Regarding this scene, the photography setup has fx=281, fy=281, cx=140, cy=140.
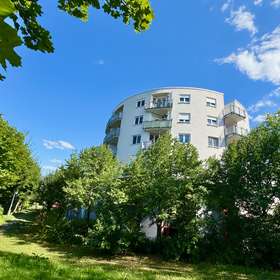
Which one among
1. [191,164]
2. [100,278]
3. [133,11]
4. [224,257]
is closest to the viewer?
[133,11]

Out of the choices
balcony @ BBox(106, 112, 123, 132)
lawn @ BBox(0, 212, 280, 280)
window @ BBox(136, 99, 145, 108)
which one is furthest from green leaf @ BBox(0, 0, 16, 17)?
balcony @ BBox(106, 112, 123, 132)

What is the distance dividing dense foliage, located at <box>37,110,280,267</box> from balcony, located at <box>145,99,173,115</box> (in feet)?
46.3

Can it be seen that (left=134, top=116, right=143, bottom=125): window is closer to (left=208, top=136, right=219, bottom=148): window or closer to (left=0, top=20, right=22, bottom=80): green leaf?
(left=208, top=136, right=219, bottom=148): window

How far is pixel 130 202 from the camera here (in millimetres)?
20781

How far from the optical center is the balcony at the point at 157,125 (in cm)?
3478

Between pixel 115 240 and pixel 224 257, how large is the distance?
24.1 feet

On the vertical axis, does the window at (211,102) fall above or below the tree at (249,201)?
above

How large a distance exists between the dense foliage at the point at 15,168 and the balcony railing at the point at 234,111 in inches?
976

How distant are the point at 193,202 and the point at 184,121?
16.8 metres

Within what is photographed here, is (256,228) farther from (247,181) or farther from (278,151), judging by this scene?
(278,151)

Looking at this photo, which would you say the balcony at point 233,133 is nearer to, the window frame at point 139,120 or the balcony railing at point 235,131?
the balcony railing at point 235,131

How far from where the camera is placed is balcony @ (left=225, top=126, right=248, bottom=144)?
3384 cm

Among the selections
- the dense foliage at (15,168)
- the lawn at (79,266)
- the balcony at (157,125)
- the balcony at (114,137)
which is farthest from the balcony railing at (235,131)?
the dense foliage at (15,168)

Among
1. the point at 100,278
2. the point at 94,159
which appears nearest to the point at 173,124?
the point at 94,159
